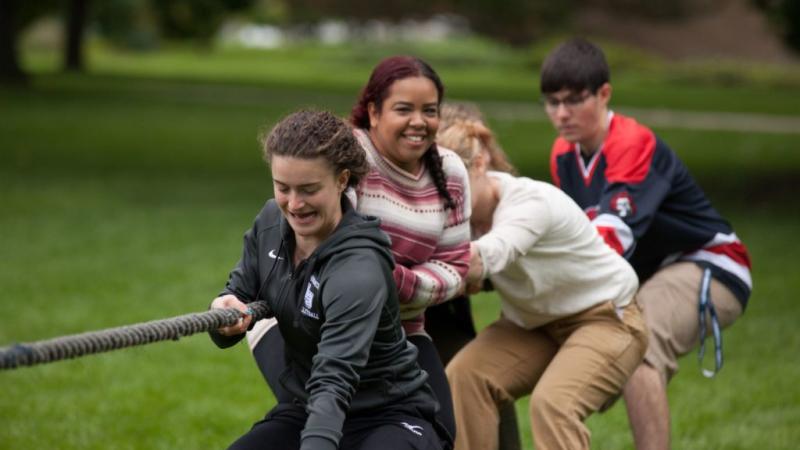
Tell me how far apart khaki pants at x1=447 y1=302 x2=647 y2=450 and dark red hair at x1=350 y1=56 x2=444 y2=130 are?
1.12 metres

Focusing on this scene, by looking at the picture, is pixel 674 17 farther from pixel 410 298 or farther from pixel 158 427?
pixel 410 298

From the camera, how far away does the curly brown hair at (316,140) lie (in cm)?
355

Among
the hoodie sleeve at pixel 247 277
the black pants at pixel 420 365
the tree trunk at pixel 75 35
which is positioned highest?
the hoodie sleeve at pixel 247 277

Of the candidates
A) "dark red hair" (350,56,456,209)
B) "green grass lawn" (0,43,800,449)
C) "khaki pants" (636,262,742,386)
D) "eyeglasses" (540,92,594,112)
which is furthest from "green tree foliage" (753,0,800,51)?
"dark red hair" (350,56,456,209)

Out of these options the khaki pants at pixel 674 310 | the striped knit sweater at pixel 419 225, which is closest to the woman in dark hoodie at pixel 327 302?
the striped knit sweater at pixel 419 225

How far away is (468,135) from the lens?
4.78 m

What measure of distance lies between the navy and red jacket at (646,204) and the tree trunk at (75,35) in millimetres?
37612

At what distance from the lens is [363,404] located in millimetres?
3740

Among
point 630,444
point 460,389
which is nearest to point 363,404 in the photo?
point 460,389

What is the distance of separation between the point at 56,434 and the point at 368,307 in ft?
13.1

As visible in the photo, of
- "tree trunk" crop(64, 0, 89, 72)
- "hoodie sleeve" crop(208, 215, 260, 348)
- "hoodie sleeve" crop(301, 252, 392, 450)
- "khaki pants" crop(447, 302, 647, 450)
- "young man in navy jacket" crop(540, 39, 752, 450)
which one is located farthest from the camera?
"tree trunk" crop(64, 0, 89, 72)

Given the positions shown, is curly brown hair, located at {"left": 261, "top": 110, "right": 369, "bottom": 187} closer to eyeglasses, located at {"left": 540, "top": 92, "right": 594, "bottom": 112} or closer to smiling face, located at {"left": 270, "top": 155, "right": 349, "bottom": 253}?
smiling face, located at {"left": 270, "top": 155, "right": 349, "bottom": 253}

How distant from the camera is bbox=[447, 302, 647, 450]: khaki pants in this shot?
4.63 metres

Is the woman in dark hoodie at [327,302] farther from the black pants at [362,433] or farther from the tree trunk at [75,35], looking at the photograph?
the tree trunk at [75,35]
